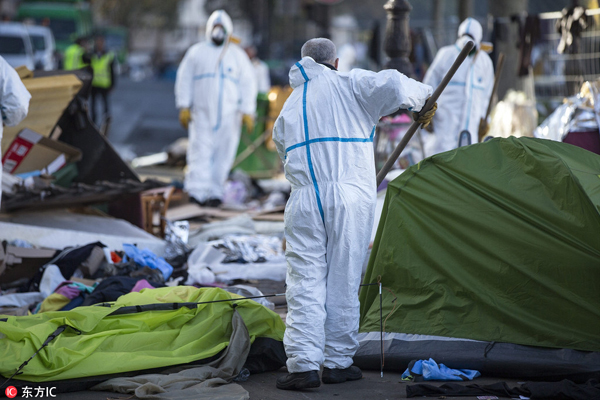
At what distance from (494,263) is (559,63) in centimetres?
870

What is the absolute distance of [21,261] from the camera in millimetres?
6090

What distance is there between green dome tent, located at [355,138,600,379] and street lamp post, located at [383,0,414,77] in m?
3.09

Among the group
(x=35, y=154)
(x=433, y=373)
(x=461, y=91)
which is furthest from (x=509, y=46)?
(x=433, y=373)

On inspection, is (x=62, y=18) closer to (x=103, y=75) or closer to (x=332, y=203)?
(x=103, y=75)

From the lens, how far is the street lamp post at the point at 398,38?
7547 millimetres

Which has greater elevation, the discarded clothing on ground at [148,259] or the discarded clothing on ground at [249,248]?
the discarded clothing on ground at [148,259]

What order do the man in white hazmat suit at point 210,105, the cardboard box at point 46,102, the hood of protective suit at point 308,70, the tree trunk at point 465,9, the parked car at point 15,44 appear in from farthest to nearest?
the parked car at point 15,44, the tree trunk at point 465,9, the man in white hazmat suit at point 210,105, the cardboard box at point 46,102, the hood of protective suit at point 308,70

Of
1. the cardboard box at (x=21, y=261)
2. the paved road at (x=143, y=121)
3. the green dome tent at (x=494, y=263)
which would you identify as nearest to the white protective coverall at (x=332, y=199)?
the green dome tent at (x=494, y=263)

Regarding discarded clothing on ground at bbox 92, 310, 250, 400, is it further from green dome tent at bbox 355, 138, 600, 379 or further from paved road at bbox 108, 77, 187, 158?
paved road at bbox 108, 77, 187, 158

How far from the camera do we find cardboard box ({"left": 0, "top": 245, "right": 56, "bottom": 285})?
602cm

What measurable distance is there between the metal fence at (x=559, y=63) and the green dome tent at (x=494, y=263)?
6413 mm

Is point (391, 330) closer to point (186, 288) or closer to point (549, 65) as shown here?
point (186, 288)

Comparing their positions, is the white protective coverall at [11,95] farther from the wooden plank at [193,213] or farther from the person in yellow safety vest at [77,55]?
the person in yellow safety vest at [77,55]

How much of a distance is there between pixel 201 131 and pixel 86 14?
75.8ft
